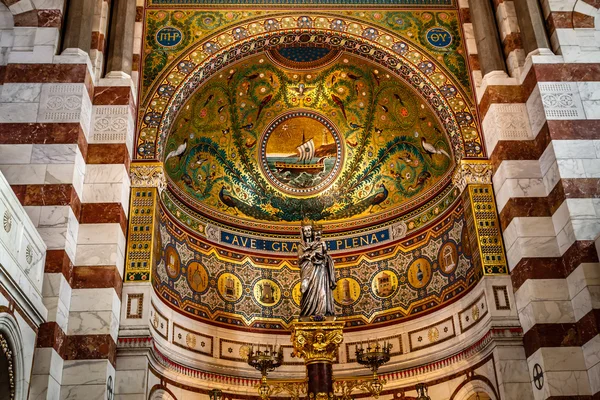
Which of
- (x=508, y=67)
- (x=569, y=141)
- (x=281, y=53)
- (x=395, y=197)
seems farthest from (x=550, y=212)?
(x=281, y=53)

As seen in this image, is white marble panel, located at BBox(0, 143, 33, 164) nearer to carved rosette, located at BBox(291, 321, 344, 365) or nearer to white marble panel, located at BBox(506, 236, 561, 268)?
carved rosette, located at BBox(291, 321, 344, 365)

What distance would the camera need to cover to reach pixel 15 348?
28.4 feet

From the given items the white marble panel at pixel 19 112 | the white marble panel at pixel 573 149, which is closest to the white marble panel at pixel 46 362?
the white marble panel at pixel 19 112

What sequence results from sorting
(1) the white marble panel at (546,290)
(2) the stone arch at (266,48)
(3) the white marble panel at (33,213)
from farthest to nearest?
(2) the stone arch at (266,48) < (1) the white marble panel at (546,290) < (3) the white marble panel at (33,213)

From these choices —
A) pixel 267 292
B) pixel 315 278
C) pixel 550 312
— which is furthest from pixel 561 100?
pixel 267 292

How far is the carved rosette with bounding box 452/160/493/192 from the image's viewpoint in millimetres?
12445

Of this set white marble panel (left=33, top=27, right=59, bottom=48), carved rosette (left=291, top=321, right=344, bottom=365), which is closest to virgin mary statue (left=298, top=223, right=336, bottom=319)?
carved rosette (left=291, top=321, right=344, bottom=365)

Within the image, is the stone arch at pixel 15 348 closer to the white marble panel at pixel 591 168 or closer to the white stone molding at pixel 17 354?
the white stone molding at pixel 17 354

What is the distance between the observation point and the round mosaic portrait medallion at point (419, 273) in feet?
45.5

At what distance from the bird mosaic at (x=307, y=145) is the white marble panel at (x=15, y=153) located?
11.4 ft

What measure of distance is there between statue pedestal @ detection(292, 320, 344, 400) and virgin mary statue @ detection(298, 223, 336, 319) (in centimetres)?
30

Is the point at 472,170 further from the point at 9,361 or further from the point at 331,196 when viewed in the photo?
the point at 9,361

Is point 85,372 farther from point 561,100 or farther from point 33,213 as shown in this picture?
point 561,100

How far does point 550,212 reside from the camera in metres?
11.4
